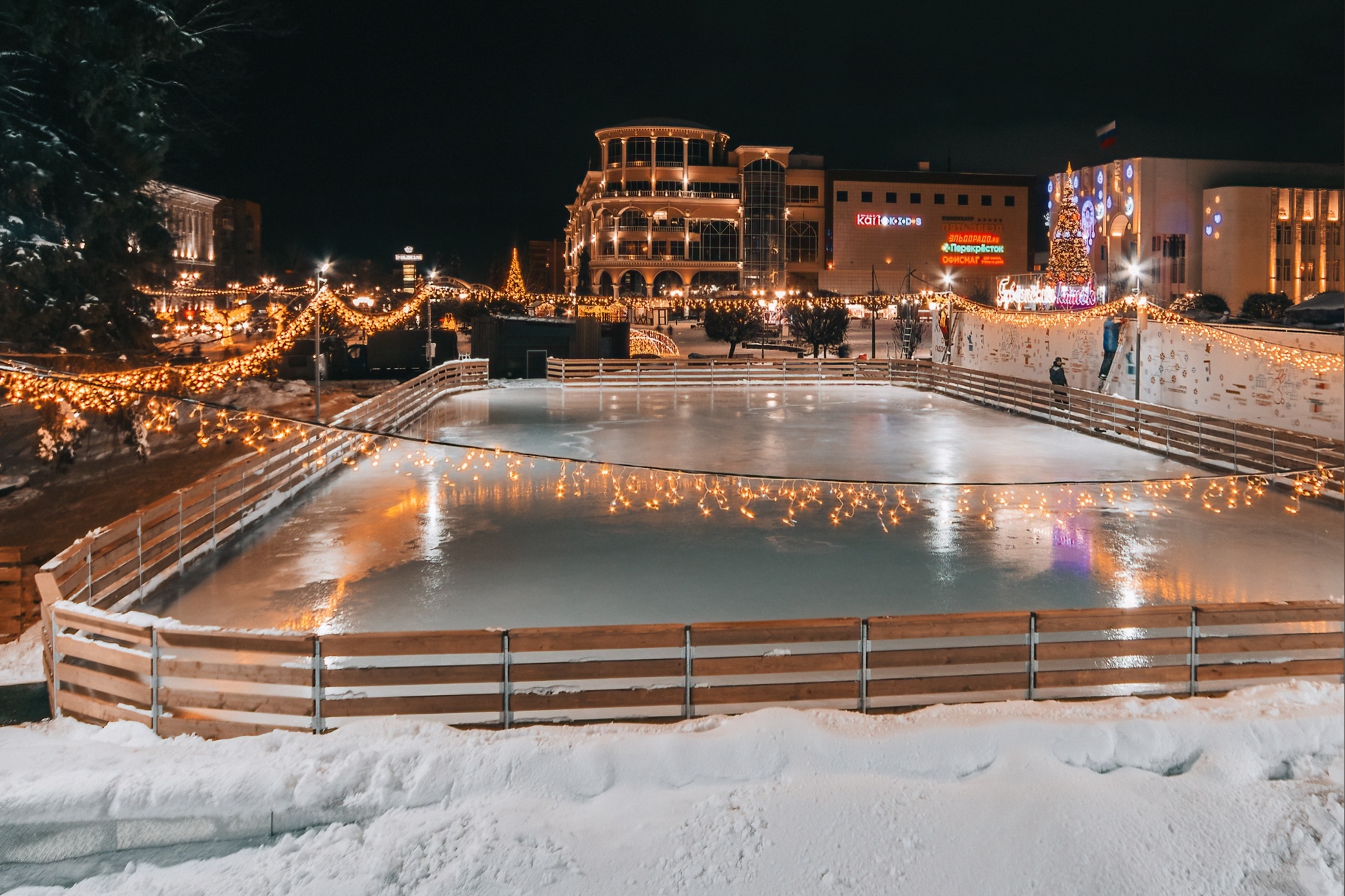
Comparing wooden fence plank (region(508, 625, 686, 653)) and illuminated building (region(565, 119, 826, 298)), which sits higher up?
illuminated building (region(565, 119, 826, 298))

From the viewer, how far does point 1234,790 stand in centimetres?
655

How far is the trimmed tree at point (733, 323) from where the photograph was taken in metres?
58.3

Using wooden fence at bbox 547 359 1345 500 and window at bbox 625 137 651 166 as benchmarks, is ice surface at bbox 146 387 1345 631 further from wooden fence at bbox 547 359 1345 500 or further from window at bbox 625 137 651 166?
window at bbox 625 137 651 166

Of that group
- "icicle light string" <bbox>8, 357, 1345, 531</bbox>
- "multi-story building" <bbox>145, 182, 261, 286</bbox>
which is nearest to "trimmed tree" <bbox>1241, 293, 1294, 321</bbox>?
"icicle light string" <bbox>8, 357, 1345, 531</bbox>

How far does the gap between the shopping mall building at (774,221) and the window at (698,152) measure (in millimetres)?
71

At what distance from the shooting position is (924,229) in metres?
86.3

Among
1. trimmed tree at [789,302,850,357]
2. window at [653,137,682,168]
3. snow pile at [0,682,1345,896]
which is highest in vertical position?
window at [653,137,682,168]

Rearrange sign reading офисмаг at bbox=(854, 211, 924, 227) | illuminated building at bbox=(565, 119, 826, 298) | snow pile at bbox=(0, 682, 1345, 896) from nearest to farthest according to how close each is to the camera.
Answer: snow pile at bbox=(0, 682, 1345, 896) → illuminated building at bbox=(565, 119, 826, 298) → sign reading офисмаг at bbox=(854, 211, 924, 227)

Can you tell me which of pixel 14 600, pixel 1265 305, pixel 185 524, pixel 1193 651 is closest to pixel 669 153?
pixel 1265 305

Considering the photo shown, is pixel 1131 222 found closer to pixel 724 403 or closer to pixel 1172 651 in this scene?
pixel 724 403

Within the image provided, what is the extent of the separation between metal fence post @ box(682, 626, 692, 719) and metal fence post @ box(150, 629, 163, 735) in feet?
11.6

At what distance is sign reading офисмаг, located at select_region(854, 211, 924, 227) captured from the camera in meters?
84.7

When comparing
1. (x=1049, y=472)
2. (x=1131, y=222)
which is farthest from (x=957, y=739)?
(x=1131, y=222)

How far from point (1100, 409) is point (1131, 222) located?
5524 cm
